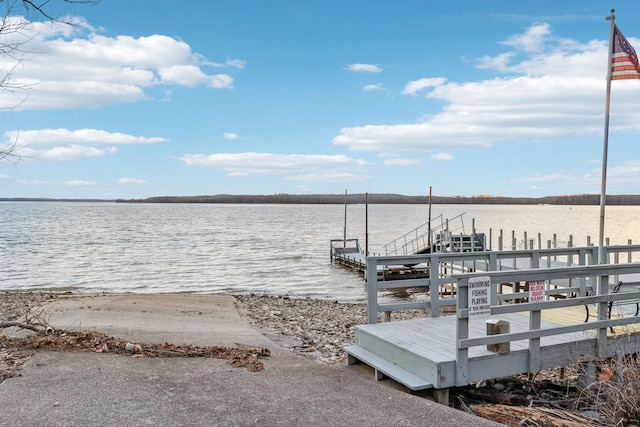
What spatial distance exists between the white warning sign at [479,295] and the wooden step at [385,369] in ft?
3.09

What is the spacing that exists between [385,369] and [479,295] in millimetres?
1430

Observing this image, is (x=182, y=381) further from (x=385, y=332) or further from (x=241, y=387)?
(x=385, y=332)

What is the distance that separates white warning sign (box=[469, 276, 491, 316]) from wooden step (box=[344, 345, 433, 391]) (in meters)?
0.94

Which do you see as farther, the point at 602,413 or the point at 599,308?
the point at 599,308

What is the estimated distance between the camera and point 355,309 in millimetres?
18016

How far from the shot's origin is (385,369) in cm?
619

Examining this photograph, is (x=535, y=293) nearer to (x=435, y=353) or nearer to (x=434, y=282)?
(x=435, y=353)

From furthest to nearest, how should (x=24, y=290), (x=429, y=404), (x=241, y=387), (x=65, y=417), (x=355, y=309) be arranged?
(x=24, y=290) → (x=355, y=309) → (x=241, y=387) → (x=429, y=404) → (x=65, y=417)

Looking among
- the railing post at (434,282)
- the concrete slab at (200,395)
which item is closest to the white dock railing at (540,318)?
the concrete slab at (200,395)

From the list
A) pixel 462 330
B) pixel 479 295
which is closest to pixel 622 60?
pixel 479 295

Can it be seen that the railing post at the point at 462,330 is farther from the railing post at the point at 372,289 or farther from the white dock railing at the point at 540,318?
the railing post at the point at 372,289

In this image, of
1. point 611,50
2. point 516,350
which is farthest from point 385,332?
point 611,50

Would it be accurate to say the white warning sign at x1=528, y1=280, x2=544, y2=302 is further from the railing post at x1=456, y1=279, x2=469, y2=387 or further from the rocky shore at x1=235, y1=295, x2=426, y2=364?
the rocky shore at x1=235, y1=295, x2=426, y2=364

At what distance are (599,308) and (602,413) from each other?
198cm
